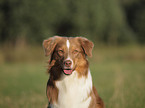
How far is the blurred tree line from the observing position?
97.4 feet

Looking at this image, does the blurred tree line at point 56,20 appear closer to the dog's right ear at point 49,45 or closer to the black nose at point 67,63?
the dog's right ear at point 49,45

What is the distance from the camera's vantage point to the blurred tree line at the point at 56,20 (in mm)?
29688

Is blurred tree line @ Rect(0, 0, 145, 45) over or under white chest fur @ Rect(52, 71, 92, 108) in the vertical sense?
over

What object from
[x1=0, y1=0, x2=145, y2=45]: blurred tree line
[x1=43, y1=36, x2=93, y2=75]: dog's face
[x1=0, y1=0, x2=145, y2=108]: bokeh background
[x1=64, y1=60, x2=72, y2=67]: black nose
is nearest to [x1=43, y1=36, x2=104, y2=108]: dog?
[x1=43, y1=36, x2=93, y2=75]: dog's face

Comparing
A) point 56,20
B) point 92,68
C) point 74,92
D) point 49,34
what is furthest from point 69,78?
point 56,20

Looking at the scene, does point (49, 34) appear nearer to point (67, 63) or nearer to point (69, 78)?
point (69, 78)

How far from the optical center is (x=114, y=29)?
47344mm

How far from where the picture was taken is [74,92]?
498 cm

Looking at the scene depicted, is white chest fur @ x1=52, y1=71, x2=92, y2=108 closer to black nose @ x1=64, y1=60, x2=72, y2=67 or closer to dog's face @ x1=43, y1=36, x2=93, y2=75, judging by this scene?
dog's face @ x1=43, y1=36, x2=93, y2=75

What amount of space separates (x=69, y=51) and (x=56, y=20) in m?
30.5

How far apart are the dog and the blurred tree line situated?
25.1 meters

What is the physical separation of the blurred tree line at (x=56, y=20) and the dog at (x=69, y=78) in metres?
25.1

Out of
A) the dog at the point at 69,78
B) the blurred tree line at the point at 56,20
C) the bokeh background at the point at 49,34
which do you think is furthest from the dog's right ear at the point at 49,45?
the blurred tree line at the point at 56,20

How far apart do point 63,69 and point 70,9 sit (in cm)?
3273
